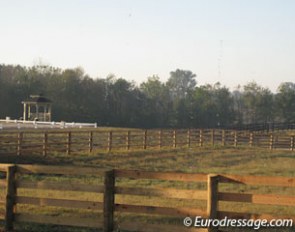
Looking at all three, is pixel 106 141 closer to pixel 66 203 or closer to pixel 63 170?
pixel 63 170

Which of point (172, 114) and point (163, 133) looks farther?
point (172, 114)

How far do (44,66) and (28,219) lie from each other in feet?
309

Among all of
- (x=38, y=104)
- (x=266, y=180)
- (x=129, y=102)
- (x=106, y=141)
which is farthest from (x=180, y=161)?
(x=129, y=102)

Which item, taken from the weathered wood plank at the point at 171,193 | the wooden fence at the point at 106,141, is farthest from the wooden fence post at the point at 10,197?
the wooden fence at the point at 106,141

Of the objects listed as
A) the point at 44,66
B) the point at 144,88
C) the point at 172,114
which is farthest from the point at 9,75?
the point at 144,88

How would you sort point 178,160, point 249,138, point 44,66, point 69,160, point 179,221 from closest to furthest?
point 179,221 → point 69,160 → point 178,160 → point 249,138 → point 44,66

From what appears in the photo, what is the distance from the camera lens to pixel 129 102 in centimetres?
9550

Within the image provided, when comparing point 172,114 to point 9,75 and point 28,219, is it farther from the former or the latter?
point 28,219

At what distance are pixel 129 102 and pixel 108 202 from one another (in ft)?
287

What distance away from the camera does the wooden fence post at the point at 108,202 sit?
804cm

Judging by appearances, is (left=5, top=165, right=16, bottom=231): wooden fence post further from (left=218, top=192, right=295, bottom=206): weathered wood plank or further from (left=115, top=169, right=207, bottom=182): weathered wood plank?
(left=218, top=192, right=295, bottom=206): weathered wood plank

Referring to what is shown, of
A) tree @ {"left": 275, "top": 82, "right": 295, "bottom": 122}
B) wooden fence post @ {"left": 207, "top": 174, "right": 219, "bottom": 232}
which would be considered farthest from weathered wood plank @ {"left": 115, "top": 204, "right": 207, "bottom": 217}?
tree @ {"left": 275, "top": 82, "right": 295, "bottom": 122}

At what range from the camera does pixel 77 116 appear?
262ft

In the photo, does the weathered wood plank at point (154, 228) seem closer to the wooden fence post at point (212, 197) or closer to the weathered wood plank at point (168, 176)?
the wooden fence post at point (212, 197)
